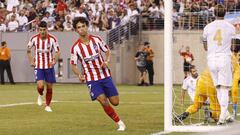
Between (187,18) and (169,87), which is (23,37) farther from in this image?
(169,87)

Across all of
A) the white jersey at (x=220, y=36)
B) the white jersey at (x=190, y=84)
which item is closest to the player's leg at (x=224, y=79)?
the white jersey at (x=220, y=36)

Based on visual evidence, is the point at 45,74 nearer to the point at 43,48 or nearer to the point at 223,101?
the point at 43,48

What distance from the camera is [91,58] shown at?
1241 cm

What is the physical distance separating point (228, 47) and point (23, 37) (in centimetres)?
2696

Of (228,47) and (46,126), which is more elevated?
(228,47)

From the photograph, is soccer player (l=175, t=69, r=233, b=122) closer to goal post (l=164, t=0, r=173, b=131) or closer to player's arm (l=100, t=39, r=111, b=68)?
goal post (l=164, t=0, r=173, b=131)

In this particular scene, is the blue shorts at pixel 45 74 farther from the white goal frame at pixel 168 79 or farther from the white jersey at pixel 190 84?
the white goal frame at pixel 168 79

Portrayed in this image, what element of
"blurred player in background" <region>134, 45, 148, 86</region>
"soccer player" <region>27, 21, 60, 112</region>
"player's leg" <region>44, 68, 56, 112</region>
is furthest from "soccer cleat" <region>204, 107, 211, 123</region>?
"blurred player in background" <region>134, 45, 148, 86</region>

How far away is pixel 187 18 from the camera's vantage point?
67.4 feet

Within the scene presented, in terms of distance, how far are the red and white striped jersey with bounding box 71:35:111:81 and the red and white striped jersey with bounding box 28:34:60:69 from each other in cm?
549

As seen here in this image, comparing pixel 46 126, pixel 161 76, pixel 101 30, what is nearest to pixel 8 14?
pixel 101 30

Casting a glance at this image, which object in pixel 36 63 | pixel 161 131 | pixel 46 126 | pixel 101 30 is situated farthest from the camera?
pixel 101 30

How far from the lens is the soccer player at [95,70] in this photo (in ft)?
39.6

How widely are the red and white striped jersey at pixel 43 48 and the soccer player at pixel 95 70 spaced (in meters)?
5.46
